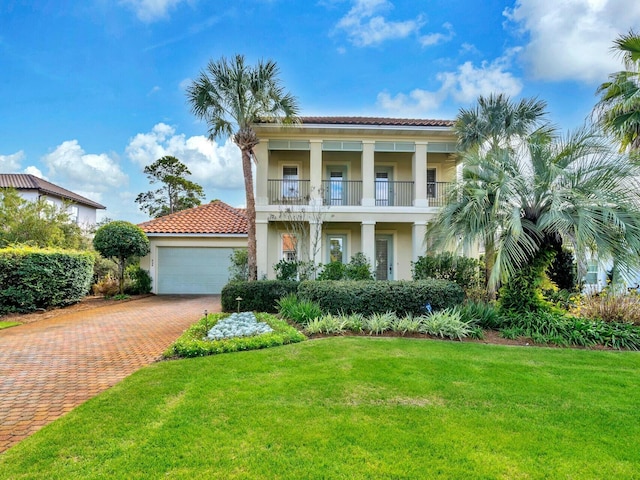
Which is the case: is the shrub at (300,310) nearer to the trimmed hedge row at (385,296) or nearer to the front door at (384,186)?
the trimmed hedge row at (385,296)

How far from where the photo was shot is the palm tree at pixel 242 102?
1118cm

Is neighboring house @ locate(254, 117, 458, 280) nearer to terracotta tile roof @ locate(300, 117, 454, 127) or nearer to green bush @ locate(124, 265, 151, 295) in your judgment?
terracotta tile roof @ locate(300, 117, 454, 127)

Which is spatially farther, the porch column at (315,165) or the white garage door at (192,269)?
the white garage door at (192,269)

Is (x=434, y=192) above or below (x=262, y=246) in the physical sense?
above

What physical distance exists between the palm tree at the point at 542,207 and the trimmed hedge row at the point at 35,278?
12388 millimetres

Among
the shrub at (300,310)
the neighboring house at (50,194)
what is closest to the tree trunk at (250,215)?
the shrub at (300,310)

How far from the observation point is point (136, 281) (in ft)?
50.5

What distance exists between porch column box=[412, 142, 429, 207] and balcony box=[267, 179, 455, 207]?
0.58 m

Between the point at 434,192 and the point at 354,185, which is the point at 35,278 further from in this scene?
the point at 434,192

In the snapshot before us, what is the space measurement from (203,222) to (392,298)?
40.3 feet

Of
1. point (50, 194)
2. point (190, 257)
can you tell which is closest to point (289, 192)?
point (190, 257)

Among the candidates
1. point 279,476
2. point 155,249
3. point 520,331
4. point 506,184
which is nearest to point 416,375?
point 279,476

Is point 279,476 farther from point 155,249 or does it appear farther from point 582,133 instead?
point 155,249

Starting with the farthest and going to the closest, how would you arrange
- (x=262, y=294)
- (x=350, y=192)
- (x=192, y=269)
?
(x=192, y=269), (x=350, y=192), (x=262, y=294)
